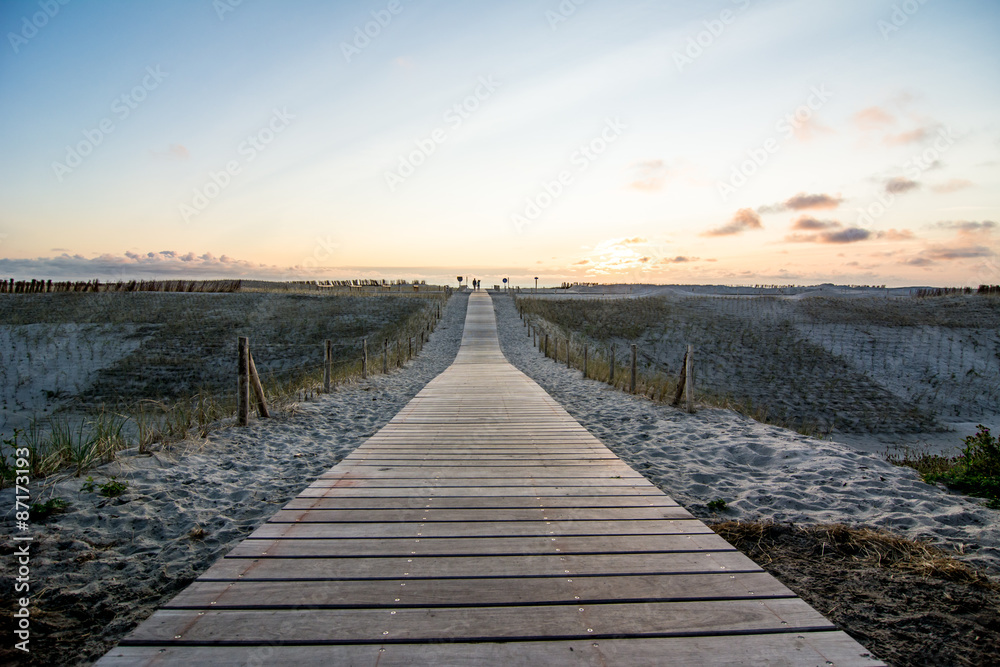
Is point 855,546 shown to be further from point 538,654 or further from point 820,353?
point 820,353

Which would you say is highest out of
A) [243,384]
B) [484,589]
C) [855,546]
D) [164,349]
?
[243,384]

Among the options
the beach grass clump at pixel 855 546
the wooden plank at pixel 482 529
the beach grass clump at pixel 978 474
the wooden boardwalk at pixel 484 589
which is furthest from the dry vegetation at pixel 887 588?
the beach grass clump at pixel 978 474

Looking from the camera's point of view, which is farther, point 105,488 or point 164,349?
point 164,349

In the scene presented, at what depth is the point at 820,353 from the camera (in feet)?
76.7

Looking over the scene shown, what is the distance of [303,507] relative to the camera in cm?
375

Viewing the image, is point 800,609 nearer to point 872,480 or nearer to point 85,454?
point 872,480

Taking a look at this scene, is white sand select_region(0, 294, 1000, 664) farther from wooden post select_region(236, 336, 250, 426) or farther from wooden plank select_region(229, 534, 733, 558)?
wooden plank select_region(229, 534, 733, 558)

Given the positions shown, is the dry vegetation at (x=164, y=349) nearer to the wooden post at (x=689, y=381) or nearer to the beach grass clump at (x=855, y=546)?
the beach grass clump at (x=855, y=546)

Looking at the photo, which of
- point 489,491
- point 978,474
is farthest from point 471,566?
point 978,474

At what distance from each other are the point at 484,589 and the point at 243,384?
6.37m

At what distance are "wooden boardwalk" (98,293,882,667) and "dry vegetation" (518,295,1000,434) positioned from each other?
7.51m

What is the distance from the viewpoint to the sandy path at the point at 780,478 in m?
4.21

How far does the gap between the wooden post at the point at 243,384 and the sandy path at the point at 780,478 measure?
211 inches

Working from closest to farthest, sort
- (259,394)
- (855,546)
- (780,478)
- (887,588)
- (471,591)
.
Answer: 1. (471,591)
2. (887,588)
3. (855,546)
4. (780,478)
5. (259,394)
